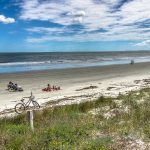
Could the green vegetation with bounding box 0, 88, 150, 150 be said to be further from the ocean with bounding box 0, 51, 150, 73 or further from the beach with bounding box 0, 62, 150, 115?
the ocean with bounding box 0, 51, 150, 73

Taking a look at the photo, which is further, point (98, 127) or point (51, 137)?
point (98, 127)

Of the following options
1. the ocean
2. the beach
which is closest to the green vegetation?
the beach

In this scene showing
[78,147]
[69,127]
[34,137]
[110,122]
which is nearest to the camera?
[78,147]

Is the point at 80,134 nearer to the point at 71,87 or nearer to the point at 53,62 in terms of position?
the point at 71,87

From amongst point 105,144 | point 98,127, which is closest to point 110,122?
point 98,127

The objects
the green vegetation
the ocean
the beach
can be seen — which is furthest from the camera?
the ocean

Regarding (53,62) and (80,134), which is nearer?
(80,134)

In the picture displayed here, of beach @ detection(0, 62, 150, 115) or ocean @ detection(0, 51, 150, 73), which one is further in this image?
ocean @ detection(0, 51, 150, 73)

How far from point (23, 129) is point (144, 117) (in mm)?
3488

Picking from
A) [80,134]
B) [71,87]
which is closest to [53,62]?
[71,87]

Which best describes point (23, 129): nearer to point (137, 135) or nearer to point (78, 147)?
point (78, 147)

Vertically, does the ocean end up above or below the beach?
above

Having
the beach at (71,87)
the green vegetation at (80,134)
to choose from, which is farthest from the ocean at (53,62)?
the green vegetation at (80,134)

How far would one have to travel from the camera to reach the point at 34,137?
827 centimetres
